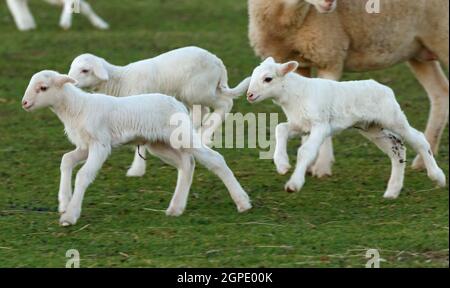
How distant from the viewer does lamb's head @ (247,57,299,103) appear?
7191 mm

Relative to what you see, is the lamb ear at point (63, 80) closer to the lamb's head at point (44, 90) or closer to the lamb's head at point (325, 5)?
the lamb's head at point (44, 90)

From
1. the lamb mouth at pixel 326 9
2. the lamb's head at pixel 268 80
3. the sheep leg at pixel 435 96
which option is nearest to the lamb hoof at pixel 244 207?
the lamb's head at pixel 268 80

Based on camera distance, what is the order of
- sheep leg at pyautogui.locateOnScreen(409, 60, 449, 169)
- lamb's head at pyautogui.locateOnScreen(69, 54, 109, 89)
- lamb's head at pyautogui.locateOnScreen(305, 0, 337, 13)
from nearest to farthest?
lamb's head at pyautogui.locateOnScreen(69, 54, 109, 89) → lamb's head at pyautogui.locateOnScreen(305, 0, 337, 13) → sheep leg at pyautogui.locateOnScreen(409, 60, 449, 169)

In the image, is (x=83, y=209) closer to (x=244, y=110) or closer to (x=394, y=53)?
(x=394, y=53)

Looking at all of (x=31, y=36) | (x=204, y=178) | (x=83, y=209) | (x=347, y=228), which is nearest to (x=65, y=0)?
(x=31, y=36)

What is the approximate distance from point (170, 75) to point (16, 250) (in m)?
1.84

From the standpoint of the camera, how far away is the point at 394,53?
8.98 m

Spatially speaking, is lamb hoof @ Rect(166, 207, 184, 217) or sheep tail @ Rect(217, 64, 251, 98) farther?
sheep tail @ Rect(217, 64, 251, 98)

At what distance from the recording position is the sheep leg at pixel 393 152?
762 cm

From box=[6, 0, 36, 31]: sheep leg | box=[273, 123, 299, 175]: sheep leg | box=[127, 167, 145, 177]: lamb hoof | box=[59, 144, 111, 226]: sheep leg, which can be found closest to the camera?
box=[59, 144, 111, 226]: sheep leg

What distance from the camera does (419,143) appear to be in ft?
24.9

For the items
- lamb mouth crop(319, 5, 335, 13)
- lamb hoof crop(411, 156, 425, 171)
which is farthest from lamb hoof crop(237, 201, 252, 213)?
lamb hoof crop(411, 156, 425, 171)

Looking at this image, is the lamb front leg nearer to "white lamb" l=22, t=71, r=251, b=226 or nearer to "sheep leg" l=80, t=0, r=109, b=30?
"white lamb" l=22, t=71, r=251, b=226

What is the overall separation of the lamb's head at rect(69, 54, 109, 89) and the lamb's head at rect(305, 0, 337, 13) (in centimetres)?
159
